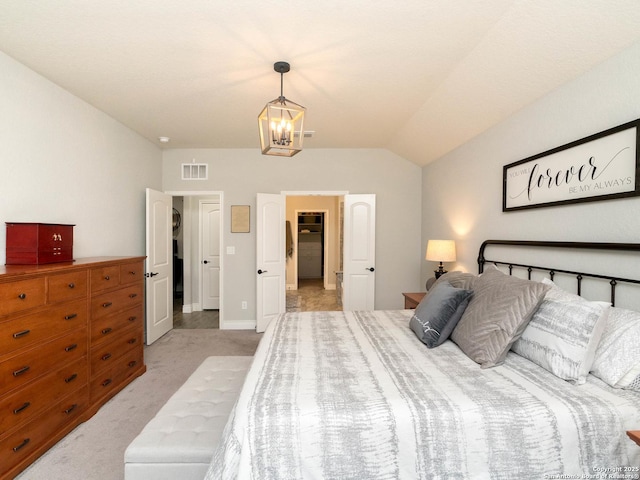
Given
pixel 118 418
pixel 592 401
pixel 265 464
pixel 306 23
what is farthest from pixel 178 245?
pixel 592 401

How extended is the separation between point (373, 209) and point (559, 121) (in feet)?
8.47

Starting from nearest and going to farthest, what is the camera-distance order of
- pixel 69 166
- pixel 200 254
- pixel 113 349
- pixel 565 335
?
pixel 565 335
pixel 113 349
pixel 69 166
pixel 200 254

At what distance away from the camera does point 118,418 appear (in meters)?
2.36

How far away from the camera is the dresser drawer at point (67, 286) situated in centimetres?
201


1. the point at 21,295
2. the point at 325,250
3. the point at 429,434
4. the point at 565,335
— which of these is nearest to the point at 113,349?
the point at 21,295

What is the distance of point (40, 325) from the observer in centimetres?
193

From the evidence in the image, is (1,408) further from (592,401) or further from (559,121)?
(559,121)

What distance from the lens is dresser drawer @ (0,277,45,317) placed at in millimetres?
1694

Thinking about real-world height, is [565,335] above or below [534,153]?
below

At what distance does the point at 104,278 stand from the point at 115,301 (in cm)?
27

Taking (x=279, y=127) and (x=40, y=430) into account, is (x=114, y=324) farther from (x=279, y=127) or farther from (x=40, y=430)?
(x=279, y=127)

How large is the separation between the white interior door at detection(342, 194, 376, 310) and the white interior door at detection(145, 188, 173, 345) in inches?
102

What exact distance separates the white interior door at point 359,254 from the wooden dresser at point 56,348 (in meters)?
2.77

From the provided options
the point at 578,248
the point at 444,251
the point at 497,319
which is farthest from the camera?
the point at 444,251
